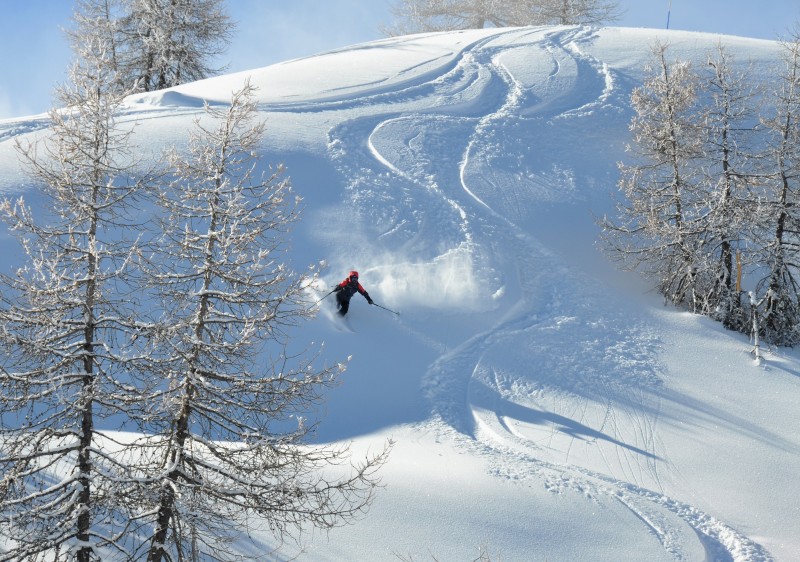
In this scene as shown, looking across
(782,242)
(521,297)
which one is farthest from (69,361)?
(782,242)

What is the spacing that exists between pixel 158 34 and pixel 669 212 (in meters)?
24.6

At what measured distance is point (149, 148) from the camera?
2086cm

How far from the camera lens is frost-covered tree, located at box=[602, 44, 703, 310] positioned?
62.6 feet

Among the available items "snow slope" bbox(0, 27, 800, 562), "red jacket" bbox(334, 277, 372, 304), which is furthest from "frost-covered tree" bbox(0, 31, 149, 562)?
"red jacket" bbox(334, 277, 372, 304)

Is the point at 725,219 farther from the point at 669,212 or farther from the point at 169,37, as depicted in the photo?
the point at 169,37

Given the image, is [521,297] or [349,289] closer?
[349,289]

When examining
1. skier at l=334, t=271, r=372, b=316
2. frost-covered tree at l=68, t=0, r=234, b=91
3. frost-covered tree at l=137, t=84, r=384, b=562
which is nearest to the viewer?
frost-covered tree at l=137, t=84, r=384, b=562

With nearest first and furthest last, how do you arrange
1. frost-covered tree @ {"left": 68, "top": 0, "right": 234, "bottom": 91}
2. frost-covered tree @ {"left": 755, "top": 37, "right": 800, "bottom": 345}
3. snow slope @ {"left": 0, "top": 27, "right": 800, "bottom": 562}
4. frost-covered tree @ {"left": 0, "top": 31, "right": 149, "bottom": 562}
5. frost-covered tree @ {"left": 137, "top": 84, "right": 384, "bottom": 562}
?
frost-covered tree @ {"left": 0, "top": 31, "right": 149, "bottom": 562} → frost-covered tree @ {"left": 137, "top": 84, "right": 384, "bottom": 562} → snow slope @ {"left": 0, "top": 27, "right": 800, "bottom": 562} → frost-covered tree @ {"left": 755, "top": 37, "right": 800, "bottom": 345} → frost-covered tree @ {"left": 68, "top": 0, "right": 234, "bottom": 91}

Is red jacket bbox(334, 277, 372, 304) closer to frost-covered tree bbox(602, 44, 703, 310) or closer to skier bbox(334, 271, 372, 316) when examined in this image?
skier bbox(334, 271, 372, 316)

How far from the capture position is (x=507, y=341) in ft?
57.5

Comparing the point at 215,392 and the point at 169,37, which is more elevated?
the point at 169,37

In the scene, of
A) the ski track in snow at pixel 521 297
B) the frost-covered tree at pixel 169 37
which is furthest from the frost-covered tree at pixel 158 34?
the ski track in snow at pixel 521 297

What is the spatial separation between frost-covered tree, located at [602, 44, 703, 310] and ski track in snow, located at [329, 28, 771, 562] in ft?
5.50

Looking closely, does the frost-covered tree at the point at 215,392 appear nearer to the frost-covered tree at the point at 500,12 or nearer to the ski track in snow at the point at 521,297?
the ski track in snow at the point at 521,297
